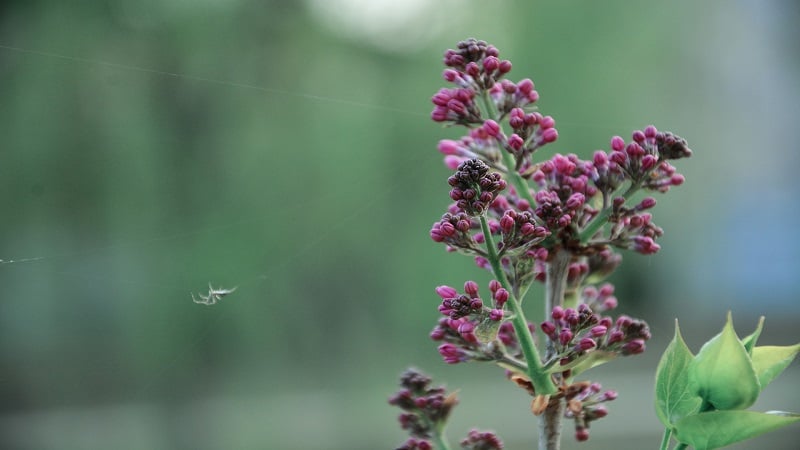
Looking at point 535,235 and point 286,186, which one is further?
point 286,186

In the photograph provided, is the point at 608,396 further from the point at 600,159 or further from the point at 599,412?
the point at 600,159

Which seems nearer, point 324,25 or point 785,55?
point 324,25

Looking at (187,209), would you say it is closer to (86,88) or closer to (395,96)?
(86,88)

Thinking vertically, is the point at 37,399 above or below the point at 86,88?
below

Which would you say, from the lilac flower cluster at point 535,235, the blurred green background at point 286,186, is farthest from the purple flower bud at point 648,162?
the blurred green background at point 286,186

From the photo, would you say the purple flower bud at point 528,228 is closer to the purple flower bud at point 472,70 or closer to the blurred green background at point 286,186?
the purple flower bud at point 472,70

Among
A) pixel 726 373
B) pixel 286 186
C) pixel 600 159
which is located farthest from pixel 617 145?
pixel 286 186

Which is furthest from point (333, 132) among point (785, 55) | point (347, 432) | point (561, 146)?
point (785, 55)
